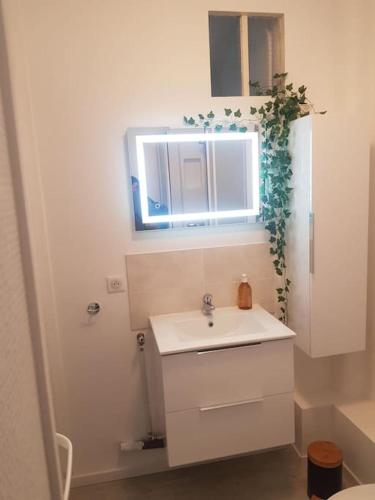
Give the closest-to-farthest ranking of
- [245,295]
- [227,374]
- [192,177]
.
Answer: [227,374], [192,177], [245,295]

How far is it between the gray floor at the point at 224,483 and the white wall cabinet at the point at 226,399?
0.42m

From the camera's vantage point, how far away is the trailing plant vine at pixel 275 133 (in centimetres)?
179

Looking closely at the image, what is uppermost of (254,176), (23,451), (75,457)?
(254,176)

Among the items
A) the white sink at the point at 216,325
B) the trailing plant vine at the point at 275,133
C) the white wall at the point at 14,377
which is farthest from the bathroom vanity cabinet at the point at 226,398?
the white wall at the point at 14,377

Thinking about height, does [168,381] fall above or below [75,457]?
above

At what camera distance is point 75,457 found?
1.87 meters

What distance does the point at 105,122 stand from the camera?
169cm

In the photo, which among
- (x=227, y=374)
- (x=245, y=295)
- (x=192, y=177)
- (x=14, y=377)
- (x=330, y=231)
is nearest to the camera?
(x=14, y=377)

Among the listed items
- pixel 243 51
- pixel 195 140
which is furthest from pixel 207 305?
pixel 243 51

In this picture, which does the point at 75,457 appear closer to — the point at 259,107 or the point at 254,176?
the point at 254,176

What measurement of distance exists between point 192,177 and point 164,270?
518 millimetres

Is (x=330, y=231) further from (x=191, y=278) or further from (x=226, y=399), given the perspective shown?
(x=226, y=399)

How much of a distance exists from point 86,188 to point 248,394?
1.25 meters

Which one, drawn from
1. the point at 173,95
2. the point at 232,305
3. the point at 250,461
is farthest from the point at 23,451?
the point at 250,461
